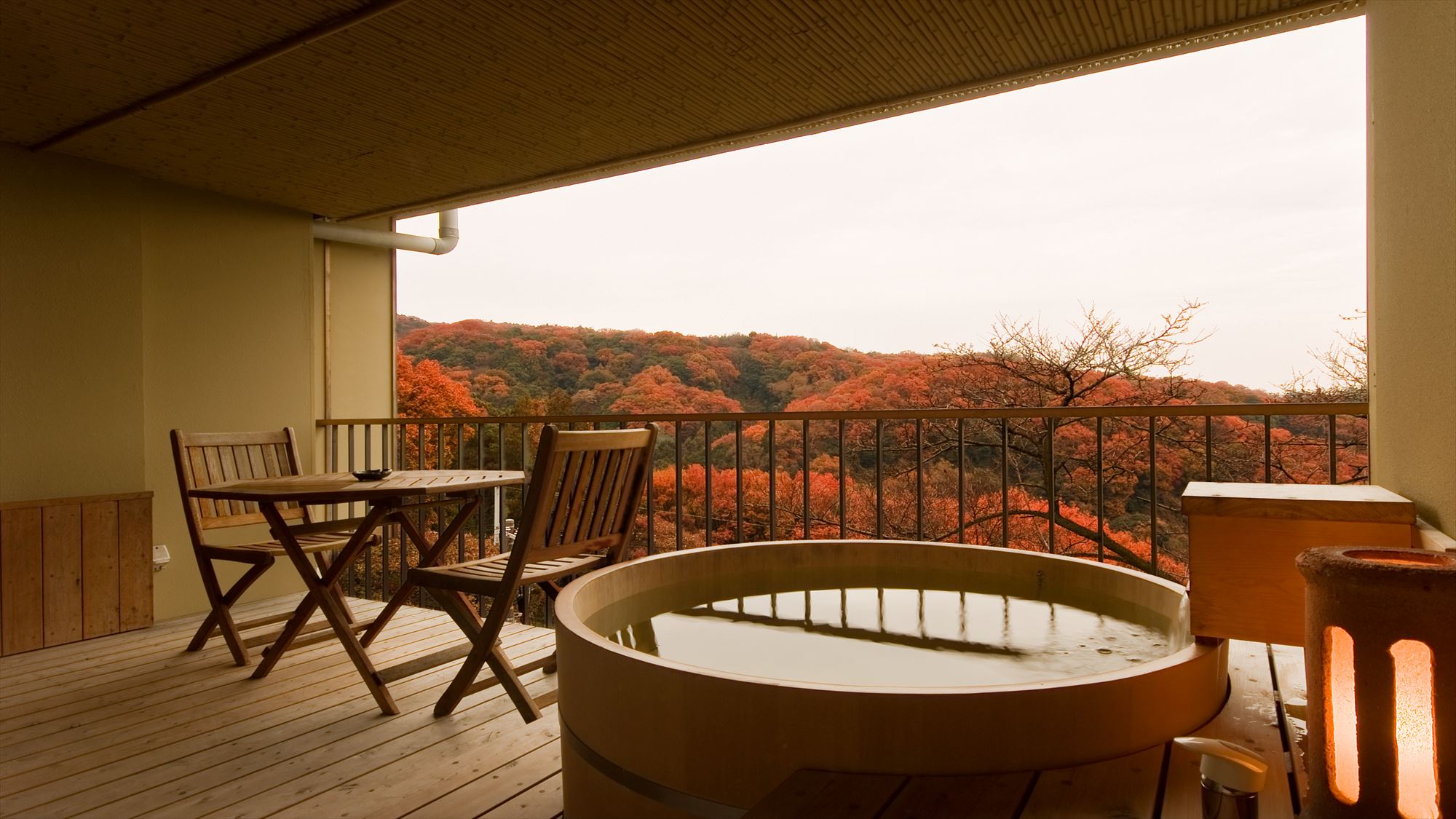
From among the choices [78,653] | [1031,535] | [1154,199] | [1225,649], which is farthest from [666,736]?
[1154,199]

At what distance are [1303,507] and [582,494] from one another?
1.99 m

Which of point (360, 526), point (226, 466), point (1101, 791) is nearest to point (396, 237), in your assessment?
point (226, 466)

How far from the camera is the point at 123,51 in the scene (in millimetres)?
2777

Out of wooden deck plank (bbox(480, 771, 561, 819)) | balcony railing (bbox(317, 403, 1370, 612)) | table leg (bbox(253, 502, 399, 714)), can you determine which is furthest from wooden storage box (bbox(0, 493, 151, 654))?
wooden deck plank (bbox(480, 771, 561, 819))

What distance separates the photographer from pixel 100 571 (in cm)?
378

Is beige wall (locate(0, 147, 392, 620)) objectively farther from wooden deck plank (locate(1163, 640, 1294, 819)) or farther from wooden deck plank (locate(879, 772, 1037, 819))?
wooden deck plank (locate(1163, 640, 1294, 819))

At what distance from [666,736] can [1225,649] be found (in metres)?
1.01

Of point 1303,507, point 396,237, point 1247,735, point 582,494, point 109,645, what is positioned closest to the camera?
point 1247,735

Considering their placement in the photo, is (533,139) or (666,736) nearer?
(666,736)

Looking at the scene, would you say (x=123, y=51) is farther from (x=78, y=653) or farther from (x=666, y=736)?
(x=666, y=736)

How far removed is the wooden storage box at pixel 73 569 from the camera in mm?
3484

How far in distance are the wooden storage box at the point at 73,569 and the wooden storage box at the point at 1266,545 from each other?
15.3 feet

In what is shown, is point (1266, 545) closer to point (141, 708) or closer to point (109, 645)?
point (141, 708)

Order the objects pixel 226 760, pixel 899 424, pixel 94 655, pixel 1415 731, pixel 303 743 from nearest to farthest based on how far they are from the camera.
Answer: pixel 1415 731, pixel 226 760, pixel 303 743, pixel 94 655, pixel 899 424
